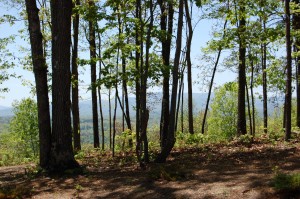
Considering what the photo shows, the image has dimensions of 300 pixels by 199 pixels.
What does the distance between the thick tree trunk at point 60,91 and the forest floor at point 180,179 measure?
558 mm

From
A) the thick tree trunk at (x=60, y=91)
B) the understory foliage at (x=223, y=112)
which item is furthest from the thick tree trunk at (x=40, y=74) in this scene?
the understory foliage at (x=223, y=112)

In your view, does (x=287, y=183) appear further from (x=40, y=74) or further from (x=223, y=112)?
(x=223, y=112)

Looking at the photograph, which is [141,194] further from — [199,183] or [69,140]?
[69,140]

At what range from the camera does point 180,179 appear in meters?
7.90

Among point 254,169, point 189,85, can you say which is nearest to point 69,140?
point 254,169

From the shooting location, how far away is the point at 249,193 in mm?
6102

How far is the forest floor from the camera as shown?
263 inches

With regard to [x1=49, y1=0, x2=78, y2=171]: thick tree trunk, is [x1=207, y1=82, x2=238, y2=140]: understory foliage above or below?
below

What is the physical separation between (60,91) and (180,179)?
4.64 metres

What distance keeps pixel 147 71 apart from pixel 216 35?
7918mm

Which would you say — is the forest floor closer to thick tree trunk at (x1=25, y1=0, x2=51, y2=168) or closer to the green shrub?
the green shrub

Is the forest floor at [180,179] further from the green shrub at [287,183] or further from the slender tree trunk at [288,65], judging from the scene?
the slender tree trunk at [288,65]

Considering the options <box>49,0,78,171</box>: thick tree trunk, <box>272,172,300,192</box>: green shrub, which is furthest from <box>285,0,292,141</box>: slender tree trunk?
<box>49,0,78,171</box>: thick tree trunk

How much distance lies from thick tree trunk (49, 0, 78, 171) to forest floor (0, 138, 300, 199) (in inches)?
22.0
